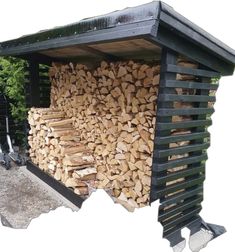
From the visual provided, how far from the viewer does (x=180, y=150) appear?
10.2ft

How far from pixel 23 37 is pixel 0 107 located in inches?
87.4

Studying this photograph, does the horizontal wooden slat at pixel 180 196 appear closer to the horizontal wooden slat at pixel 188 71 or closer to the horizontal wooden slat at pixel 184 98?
the horizontal wooden slat at pixel 184 98

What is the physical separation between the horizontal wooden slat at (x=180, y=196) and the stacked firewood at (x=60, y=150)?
137 cm

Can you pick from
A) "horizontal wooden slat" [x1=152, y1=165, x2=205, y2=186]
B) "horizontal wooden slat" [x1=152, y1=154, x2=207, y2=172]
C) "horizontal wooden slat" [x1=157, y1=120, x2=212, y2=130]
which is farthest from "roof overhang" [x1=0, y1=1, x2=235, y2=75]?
"horizontal wooden slat" [x1=152, y1=165, x2=205, y2=186]

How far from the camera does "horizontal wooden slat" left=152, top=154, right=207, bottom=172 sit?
2910 millimetres

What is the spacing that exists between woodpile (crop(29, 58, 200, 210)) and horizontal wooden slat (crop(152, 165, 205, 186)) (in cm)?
31

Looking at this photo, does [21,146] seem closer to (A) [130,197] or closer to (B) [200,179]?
(A) [130,197]

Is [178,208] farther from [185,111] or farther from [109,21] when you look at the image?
[109,21]

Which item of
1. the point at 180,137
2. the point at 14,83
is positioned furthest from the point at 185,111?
the point at 14,83

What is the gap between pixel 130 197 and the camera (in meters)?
3.93

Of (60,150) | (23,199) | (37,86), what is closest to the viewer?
(23,199)

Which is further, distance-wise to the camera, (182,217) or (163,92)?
(182,217)

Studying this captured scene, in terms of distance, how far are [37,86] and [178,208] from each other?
3358mm

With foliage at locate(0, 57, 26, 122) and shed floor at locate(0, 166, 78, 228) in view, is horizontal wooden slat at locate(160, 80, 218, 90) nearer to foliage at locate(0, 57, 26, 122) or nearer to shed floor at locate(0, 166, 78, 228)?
shed floor at locate(0, 166, 78, 228)
